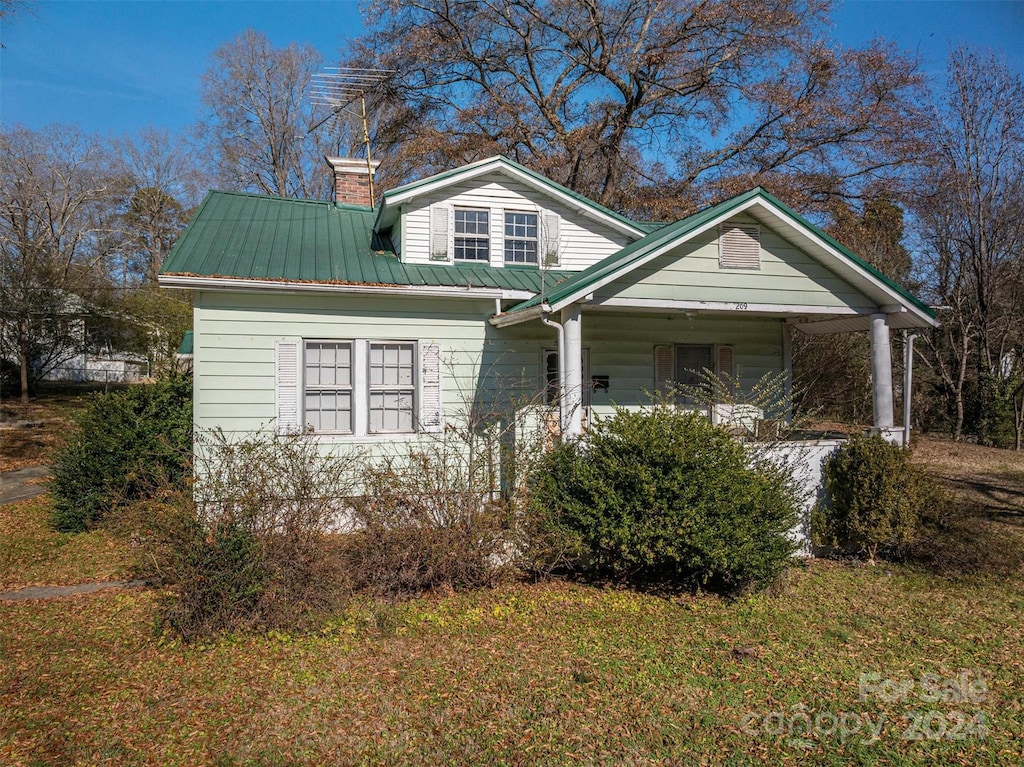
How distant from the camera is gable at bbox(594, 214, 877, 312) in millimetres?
8922

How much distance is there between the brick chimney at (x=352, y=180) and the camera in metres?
13.6

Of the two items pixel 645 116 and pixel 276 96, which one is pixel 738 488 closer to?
pixel 645 116

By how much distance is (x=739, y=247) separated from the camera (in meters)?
9.28

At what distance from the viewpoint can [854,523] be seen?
27.5ft

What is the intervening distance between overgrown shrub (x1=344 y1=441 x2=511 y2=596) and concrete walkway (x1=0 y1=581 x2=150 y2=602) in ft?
8.84

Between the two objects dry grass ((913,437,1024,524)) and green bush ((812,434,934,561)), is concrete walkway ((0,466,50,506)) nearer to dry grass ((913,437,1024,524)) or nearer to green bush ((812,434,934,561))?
green bush ((812,434,934,561))

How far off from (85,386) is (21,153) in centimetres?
986

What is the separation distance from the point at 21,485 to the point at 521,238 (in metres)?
10.9

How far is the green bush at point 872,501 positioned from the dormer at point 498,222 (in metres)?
5.48

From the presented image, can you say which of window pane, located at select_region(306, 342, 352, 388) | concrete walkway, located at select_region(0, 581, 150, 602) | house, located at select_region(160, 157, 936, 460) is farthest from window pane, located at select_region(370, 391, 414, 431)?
concrete walkway, located at select_region(0, 581, 150, 602)

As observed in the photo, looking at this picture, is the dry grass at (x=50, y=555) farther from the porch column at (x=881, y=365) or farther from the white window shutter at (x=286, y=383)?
the porch column at (x=881, y=365)

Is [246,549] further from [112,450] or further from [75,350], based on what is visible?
[75,350]

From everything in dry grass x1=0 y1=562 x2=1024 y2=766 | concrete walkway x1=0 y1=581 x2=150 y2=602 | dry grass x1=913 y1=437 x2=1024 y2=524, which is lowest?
dry grass x1=0 y1=562 x2=1024 y2=766

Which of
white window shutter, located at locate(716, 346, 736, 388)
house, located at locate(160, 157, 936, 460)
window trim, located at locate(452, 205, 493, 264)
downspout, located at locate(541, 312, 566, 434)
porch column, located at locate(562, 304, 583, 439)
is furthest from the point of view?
white window shutter, located at locate(716, 346, 736, 388)
